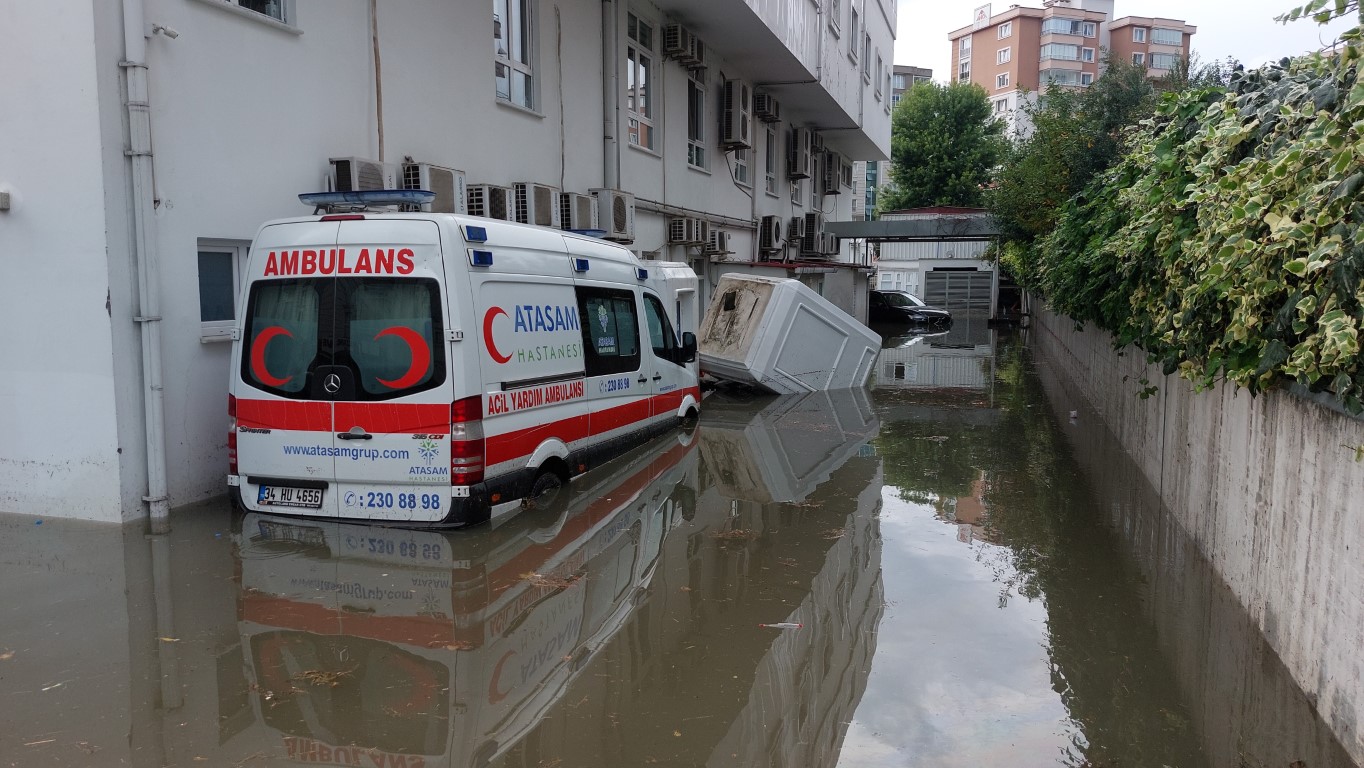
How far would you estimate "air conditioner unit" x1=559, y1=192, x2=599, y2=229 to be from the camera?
12.9m

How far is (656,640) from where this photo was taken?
5.08 metres

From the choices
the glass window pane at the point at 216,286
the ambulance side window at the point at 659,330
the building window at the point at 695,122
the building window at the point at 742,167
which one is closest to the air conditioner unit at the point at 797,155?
the building window at the point at 742,167

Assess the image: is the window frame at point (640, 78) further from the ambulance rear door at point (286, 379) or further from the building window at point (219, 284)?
the ambulance rear door at point (286, 379)

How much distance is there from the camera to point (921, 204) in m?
52.2

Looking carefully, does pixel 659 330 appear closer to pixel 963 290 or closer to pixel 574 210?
pixel 574 210

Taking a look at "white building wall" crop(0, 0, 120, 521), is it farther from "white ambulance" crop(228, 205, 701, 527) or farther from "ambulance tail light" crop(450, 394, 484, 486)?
"ambulance tail light" crop(450, 394, 484, 486)

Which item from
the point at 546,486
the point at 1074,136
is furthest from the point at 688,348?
the point at 1074,136

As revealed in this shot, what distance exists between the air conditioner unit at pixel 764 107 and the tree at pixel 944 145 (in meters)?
28.5

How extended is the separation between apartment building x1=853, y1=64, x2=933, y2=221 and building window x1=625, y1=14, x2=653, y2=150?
44.0 metres

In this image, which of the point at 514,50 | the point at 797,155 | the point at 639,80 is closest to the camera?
the point at 514,50

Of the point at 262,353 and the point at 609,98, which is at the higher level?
the point at 609,98

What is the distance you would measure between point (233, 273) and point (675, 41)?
10556mm

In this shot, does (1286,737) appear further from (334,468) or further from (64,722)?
(334,468)

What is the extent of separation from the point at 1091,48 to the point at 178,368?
8904 centimetres
